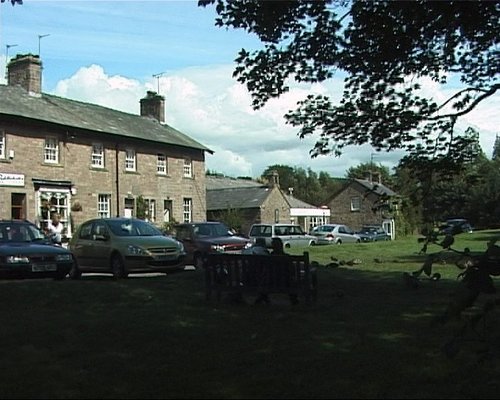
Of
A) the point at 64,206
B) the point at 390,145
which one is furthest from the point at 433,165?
the point at 64,206

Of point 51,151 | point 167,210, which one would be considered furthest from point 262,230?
point 51,151

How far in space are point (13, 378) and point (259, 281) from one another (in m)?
4.96

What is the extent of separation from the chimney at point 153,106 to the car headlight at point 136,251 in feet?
101

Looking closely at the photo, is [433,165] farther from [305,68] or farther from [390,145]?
[305,68]

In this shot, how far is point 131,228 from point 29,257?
11.9ft

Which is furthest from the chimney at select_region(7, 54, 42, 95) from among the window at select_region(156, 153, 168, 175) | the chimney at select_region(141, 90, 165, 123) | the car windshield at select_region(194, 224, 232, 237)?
the car windshield at select_region(194, 224, 232, 237)

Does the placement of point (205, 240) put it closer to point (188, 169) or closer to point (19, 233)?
point (19, 233)

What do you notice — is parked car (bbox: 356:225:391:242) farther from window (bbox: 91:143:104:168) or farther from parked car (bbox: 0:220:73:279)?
parked car (bbox: 0:220:73:279)

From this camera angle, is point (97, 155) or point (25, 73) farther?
point (97, 155)

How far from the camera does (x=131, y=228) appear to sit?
1794 cm

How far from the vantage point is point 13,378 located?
5.93 meters

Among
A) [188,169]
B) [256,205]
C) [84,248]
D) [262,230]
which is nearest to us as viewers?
[84,248]

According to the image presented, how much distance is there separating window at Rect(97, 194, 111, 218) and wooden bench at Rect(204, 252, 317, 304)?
2719 cm

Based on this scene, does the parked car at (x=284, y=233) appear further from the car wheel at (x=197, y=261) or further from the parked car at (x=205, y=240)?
the car wheel at (x=197, y=261)
